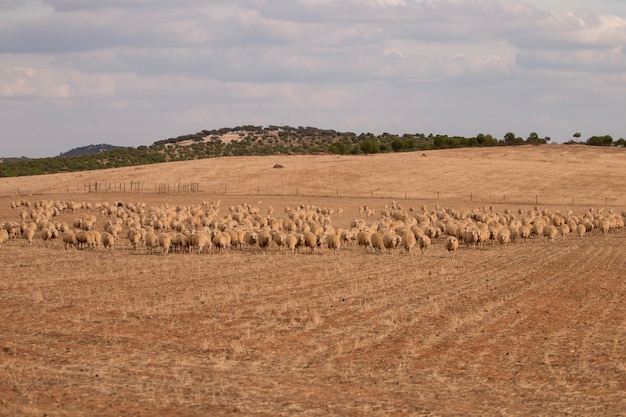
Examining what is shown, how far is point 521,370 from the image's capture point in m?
12.8

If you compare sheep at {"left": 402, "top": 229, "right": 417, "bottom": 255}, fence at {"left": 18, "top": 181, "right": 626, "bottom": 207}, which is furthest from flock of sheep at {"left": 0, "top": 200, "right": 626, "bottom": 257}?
fence at {"left": 18, "top": 181, "right": 626, "bottom": 207}

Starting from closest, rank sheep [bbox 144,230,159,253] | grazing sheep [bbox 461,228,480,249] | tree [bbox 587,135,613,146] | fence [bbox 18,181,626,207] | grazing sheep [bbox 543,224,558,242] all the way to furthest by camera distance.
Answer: sheep [bbox 144,230,159,253] → grazing sheep [bbox 461,228,480,249] → grazing sheep [bbox 543,224,558,242] → fence [bbox 18,181,626,207] → tree [bbox 587,135,613,146]

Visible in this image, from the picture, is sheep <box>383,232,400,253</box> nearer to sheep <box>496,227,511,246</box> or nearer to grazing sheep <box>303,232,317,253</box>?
grazing sheep <box>303,232,317,253</box>

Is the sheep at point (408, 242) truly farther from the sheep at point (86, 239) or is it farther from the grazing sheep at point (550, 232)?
the sheep at point (86, 239)

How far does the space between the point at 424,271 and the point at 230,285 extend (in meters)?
6.44

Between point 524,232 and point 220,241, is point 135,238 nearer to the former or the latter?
point 220,241

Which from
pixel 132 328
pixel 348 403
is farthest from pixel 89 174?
pixel 348 403

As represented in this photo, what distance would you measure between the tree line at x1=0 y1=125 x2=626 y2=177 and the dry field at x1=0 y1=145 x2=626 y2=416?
87050mm

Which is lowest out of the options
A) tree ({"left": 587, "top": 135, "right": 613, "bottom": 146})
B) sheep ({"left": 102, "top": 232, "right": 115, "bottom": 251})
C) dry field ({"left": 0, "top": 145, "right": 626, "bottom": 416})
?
dry field ({"left": 0, "top": 145, "right": 626, "bottom": 416})

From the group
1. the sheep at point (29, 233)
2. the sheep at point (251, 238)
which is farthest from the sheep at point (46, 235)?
the sheep at point (251, 238)

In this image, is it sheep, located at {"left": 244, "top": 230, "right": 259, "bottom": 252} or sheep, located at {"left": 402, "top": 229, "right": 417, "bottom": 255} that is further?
sheep, located at {"left": 244, "top": 230, "right": 259, "bottom": 252}

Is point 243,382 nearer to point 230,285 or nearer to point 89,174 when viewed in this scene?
point 230,285

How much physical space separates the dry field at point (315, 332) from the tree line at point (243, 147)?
3427 inches

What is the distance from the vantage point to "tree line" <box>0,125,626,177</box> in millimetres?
117625
